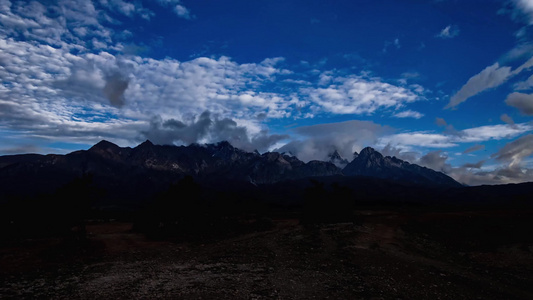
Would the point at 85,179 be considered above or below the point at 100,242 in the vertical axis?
above

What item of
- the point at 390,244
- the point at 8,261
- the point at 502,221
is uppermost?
the point at 502,221

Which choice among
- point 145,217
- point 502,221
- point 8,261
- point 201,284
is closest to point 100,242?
point 8,261

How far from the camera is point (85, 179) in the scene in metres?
45.3

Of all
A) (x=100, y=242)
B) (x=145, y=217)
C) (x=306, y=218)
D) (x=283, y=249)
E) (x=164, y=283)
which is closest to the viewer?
(x=164, y=283)

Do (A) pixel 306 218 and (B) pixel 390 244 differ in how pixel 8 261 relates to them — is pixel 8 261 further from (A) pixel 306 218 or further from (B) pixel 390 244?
(A) pixel 306 218

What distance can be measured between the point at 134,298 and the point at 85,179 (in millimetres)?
31864

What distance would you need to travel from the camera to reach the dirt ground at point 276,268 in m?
21.1

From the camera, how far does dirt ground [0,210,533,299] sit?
21.1 metres

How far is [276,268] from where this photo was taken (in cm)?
2864

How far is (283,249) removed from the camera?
1563 inches

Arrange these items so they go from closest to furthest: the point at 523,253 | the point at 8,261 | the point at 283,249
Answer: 1. the point at 8,261
2. the point at 523,253
3. the point at 283,249

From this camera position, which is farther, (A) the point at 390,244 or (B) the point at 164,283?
(A) the point at 390,244

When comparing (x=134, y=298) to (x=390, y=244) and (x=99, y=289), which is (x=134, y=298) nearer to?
(x=99, y=289)

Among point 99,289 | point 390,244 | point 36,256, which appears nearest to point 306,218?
point 390,244
